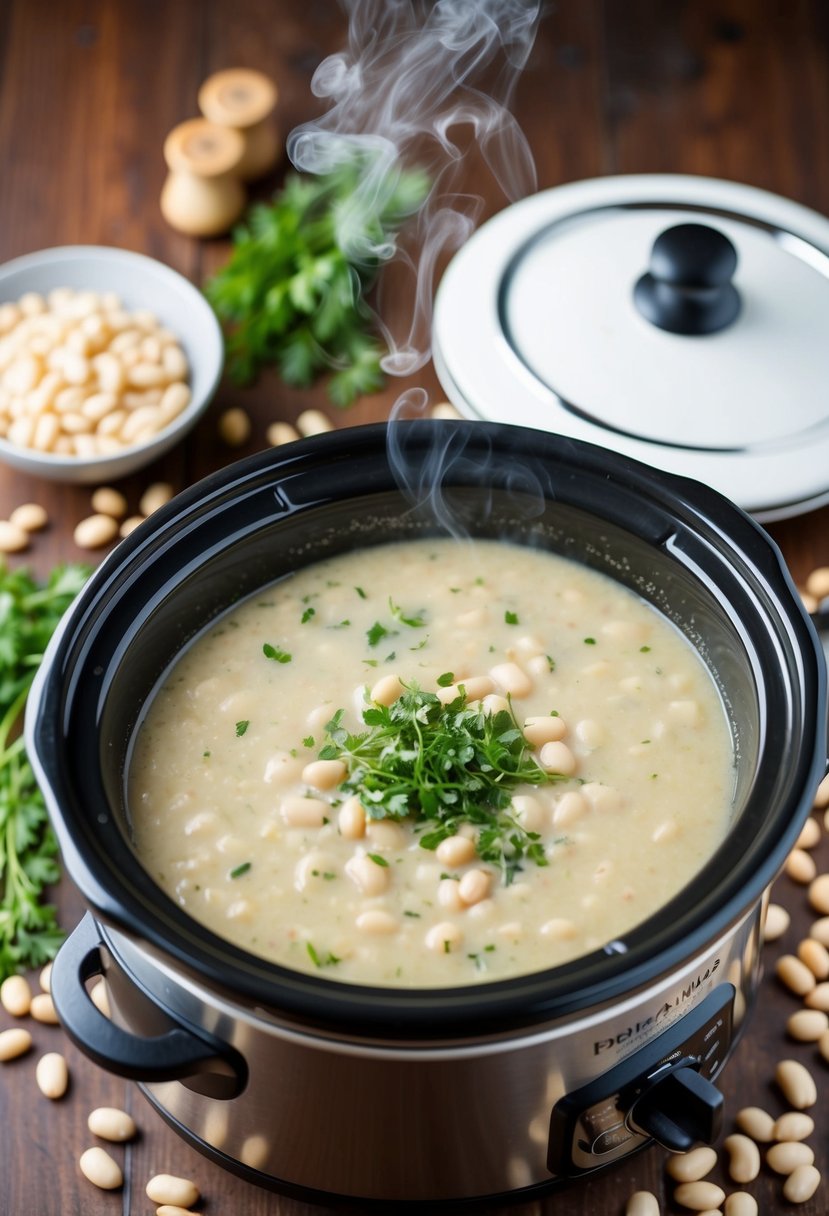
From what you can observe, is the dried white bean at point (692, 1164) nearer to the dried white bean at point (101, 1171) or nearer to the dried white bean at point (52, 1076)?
the dried white bean at point (101, 1171)

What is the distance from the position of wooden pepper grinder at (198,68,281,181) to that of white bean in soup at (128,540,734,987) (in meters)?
1.27

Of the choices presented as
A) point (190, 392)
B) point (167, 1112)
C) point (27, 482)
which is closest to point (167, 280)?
point (190, 392)

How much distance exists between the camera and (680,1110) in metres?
1.68

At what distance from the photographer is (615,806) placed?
1.88 meters

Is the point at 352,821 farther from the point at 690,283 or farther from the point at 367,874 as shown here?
the point at 690,283

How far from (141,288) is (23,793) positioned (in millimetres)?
1132

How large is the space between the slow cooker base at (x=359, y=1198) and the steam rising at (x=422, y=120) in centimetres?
157

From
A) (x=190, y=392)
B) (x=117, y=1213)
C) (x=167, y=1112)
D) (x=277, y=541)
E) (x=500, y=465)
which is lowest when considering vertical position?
(x=117, y=1213)

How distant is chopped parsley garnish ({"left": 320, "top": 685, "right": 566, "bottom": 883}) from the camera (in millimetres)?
1826

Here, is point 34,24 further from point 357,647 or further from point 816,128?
point 357,647

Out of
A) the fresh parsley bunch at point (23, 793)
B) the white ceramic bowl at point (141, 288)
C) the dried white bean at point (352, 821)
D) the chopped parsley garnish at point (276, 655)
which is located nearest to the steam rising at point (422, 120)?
the white ceramic bowl at point (141, 288)

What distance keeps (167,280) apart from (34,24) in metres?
1.06

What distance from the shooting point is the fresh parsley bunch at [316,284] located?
113 inches

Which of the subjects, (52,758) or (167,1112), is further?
(167,1112)
